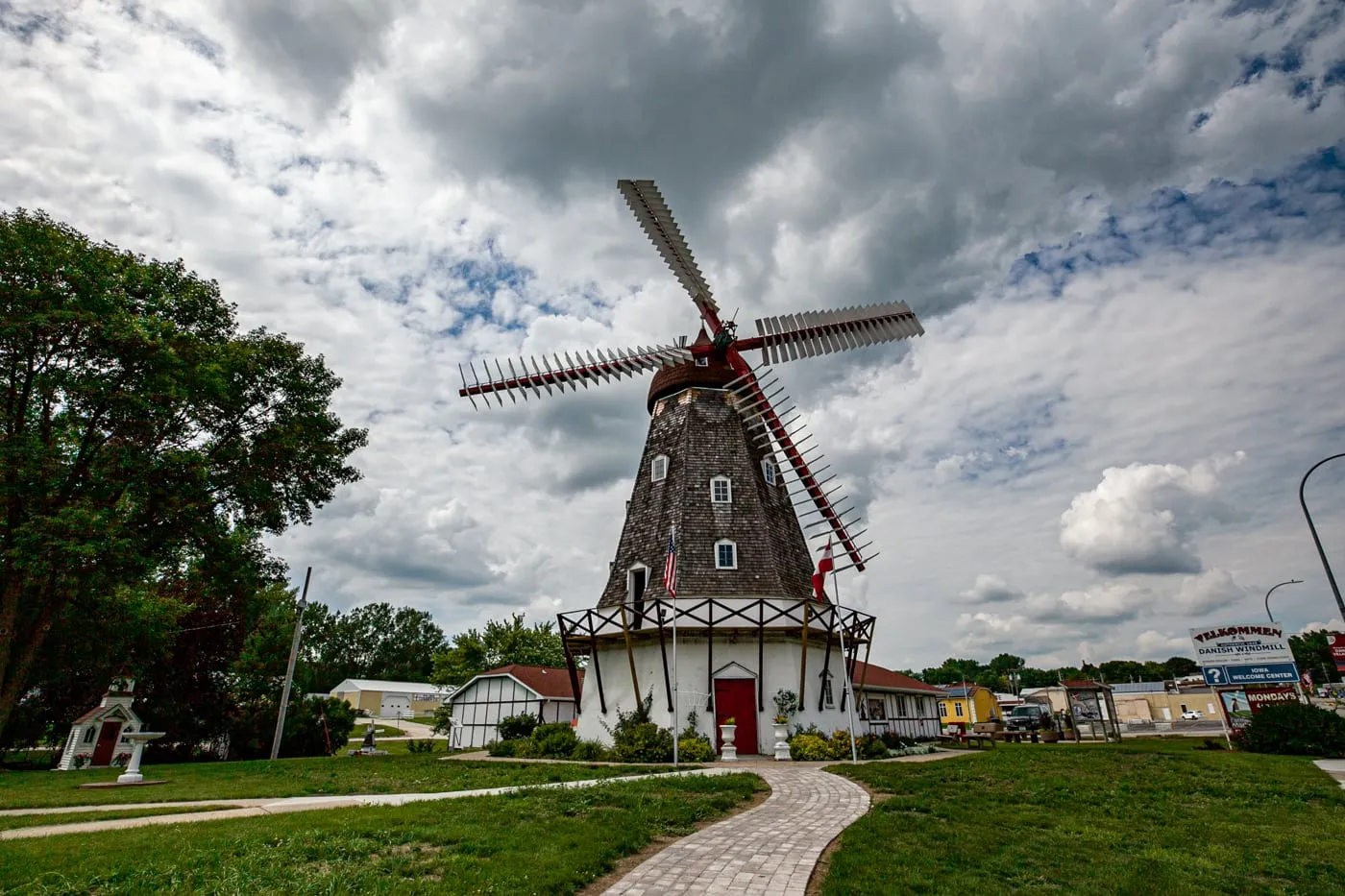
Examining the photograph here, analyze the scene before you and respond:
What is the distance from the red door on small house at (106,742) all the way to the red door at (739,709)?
71.7ft

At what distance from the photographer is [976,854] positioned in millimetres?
8102

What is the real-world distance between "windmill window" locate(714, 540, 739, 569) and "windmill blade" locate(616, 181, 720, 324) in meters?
9.22

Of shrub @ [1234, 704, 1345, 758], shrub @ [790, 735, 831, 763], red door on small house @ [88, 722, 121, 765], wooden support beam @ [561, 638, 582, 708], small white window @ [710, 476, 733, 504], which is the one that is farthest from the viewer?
red door on small house @ [88, 722, 121, 765]

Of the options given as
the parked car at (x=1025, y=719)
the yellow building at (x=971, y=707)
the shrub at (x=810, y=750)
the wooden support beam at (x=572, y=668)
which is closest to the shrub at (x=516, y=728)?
the wooden support beam at (x=572, y=668)

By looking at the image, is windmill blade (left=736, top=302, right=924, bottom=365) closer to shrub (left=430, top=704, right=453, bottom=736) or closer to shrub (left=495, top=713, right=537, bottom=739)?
shrub (left=495, top=713, right=537, bottom=739)

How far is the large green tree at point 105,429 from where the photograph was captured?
15008 mm

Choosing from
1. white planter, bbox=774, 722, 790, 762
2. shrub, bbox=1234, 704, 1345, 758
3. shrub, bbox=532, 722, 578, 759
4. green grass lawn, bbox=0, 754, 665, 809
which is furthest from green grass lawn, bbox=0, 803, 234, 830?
shrub, bbox=1234, 704, 1345, 758

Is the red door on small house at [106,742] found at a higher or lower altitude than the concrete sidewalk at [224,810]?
higher

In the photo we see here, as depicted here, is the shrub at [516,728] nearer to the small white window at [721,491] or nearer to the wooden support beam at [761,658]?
the wooden support beam at [761,658]

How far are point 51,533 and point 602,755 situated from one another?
49.4 feet

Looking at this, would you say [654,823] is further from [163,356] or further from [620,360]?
[620,360]

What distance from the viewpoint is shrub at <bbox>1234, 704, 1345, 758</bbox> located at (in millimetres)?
20188

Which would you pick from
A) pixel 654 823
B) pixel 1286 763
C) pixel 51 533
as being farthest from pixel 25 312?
pixel 1286 763

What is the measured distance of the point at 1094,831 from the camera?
975cm
